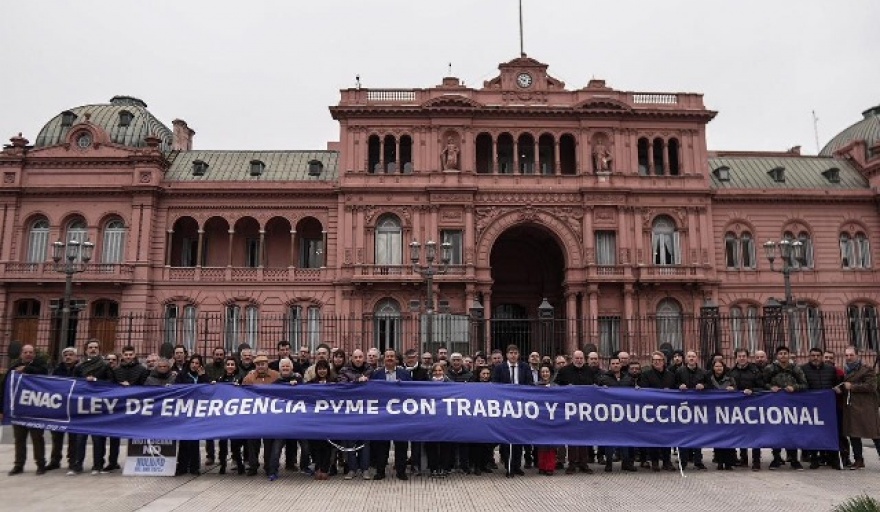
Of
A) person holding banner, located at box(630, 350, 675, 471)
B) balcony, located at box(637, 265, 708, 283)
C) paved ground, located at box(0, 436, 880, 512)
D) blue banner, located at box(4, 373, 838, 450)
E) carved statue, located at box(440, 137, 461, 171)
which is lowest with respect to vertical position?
paved ground, located at box(0, 436, 880, 512)

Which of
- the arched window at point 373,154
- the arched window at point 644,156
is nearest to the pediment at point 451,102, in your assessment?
the arched window at point 373,154

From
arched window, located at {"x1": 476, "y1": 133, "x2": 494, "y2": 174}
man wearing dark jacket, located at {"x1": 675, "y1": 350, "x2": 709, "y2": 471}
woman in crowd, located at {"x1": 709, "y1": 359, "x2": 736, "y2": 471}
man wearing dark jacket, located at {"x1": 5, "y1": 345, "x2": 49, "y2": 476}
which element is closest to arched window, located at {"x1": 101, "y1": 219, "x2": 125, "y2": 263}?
arched window, located at {"x1": 476, "y1": 133, "x2": 494, "y2": 174}

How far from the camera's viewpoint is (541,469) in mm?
11859

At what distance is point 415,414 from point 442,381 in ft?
2.83

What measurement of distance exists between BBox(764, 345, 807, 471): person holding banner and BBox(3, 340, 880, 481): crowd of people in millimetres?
20

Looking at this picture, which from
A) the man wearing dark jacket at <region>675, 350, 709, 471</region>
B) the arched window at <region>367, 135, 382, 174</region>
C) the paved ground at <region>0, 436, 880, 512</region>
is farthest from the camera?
the arched window at <region>367, 135, 382, 174</region>

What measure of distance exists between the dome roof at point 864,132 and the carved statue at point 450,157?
27.5 m

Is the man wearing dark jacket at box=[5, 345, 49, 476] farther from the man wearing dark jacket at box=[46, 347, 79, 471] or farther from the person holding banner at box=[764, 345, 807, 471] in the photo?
the person holding banner at box=[764, 345, 807, 471]

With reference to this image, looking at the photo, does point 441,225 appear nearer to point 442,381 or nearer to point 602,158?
point 602,158

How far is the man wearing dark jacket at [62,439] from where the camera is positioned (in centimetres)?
1184

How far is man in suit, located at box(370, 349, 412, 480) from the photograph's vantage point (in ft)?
36.9

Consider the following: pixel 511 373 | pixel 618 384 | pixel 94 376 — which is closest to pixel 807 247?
pixel 618 384

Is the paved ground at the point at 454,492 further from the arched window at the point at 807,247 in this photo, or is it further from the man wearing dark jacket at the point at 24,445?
the arched window at the point at 807,247

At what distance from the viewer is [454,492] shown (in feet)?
33.4
